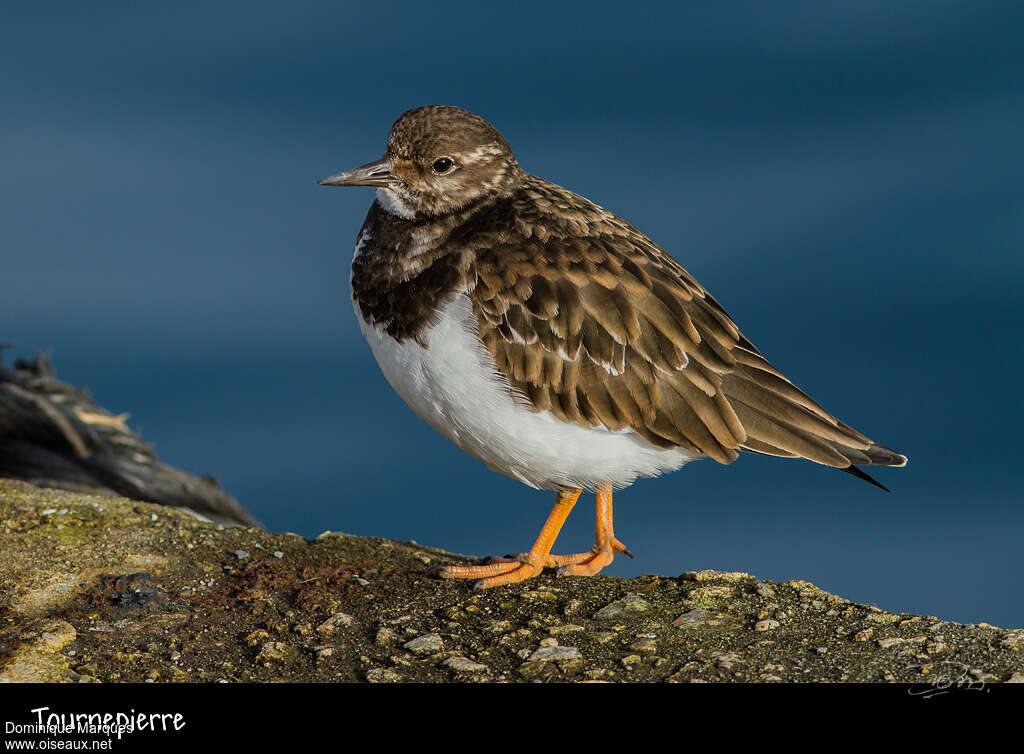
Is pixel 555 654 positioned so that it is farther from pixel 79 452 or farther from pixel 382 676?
pixel 79 452

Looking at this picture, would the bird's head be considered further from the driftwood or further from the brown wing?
the driftwood

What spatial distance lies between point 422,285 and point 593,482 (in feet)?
5.24

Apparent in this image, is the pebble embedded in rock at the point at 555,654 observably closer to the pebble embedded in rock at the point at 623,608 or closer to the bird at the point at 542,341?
the pebble embedded in rock at the point at 623,608

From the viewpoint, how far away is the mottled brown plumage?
Result: 267 inches

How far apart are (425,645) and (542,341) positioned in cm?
189

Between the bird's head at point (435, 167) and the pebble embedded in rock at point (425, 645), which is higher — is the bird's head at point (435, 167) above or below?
above

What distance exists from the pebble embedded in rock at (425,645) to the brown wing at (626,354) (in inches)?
58.2

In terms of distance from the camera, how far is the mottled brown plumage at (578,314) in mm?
6770

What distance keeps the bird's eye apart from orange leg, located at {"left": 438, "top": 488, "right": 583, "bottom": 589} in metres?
2.17

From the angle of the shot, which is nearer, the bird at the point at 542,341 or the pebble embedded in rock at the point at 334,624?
the pebble embedded in rock at the point at 334,624

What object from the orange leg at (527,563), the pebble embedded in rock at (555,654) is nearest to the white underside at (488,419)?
the orange leg at (527,563)

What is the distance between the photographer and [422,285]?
6.84m
